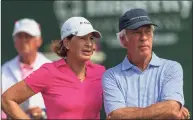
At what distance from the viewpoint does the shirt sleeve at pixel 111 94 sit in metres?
3.02

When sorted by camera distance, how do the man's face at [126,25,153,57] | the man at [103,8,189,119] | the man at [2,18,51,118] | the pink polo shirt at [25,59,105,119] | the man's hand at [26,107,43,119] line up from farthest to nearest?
the man at [2,18,51,118] → the man's hand at [26,107,43,119] → the pink polo shirt at [25,59,105,119] → the man's face at [126,25,153,57] → the man at [103,8,189,119]

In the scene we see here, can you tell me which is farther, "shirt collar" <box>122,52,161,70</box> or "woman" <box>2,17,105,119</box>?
"woman" <box>2,17,105,119</box>

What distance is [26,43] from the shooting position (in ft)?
17.1

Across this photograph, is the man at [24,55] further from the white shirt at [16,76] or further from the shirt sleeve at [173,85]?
the shirt sleeve at [173,85]

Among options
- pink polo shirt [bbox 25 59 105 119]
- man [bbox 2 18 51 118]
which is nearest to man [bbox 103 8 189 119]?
pink polo shirt [bbox 25 59 105 119]

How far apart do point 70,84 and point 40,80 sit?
18cm

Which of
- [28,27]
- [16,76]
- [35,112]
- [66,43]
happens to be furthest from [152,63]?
[28,27]

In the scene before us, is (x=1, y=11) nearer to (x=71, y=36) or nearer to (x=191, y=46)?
(x=191, y=46)

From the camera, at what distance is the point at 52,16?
5.37 m

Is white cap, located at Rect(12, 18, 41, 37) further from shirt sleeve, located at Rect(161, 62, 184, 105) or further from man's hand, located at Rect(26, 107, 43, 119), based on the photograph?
shirt sleeve, located at Rect(161, 62, 184, 105)

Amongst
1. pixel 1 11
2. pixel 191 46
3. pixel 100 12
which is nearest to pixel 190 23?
pixel 191 46

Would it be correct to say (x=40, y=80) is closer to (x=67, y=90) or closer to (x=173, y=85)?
(x=67, y=90)

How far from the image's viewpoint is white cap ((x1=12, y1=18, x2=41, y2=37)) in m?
5.12

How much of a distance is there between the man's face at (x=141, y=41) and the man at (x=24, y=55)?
6.08 ft
